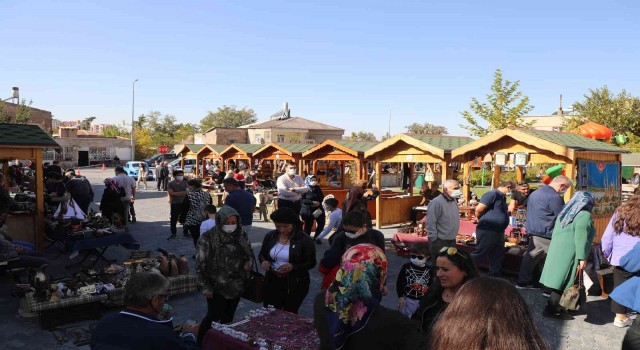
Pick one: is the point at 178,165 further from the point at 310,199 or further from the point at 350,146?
the point at 310,199

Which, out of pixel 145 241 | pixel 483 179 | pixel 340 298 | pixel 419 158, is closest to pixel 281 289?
pixel 340 298

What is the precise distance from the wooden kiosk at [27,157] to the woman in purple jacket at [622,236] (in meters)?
9.50

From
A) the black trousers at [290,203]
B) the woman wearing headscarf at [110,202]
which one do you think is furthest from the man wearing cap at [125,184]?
the black trousers at [290,203]

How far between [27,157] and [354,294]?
8995mm

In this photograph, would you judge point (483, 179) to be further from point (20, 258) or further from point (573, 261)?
point (20, 258)

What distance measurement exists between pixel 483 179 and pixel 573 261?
2545 centimetres

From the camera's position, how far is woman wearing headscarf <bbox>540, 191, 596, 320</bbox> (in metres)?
5.86

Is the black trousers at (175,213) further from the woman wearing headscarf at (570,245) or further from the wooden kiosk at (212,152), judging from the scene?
the wooden kiosk at (212,152)

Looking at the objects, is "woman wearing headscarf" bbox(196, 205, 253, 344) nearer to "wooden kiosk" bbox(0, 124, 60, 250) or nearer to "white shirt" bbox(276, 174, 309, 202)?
"white shirt" bbox(276, 174, 309, 202)

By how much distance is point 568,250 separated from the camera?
597 cm

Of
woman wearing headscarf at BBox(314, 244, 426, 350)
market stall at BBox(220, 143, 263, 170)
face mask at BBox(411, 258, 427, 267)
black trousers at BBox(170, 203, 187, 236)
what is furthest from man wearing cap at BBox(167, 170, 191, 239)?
market stall at BBox(220, 143, 263, 170)

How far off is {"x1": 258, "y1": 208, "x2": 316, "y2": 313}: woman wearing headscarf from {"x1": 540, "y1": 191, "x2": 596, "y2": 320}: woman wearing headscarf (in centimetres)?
328

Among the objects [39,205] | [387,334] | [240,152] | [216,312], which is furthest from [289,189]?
[240,152]

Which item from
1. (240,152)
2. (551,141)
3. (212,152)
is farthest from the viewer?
(212,152)
